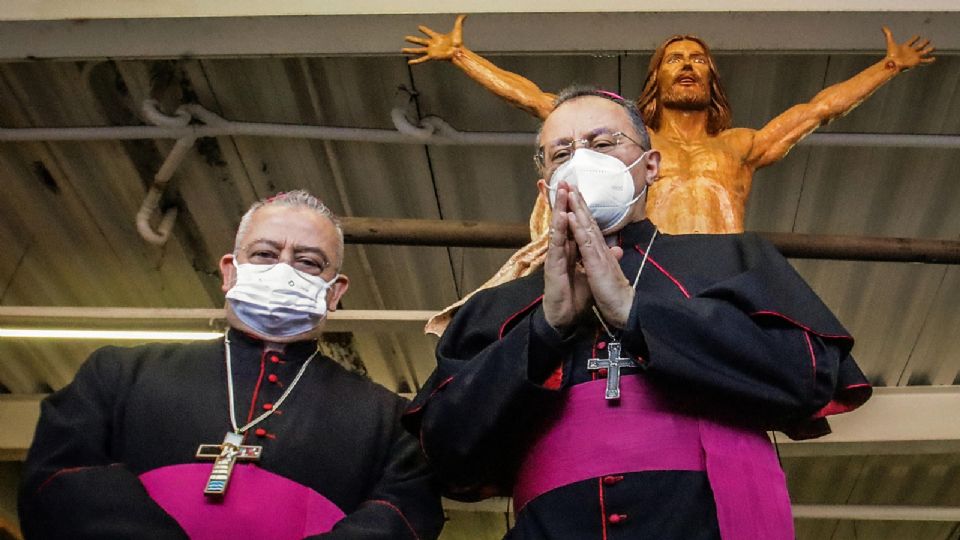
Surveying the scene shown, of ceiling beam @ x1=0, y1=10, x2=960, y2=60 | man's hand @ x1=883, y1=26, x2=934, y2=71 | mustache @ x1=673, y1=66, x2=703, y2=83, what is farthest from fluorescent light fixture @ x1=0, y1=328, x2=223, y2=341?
man's hand @ x1=883, y1=26, x2=934, y2=71

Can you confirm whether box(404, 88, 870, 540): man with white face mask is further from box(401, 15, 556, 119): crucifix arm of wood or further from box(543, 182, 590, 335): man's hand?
box(401, 15, 556, 119): crucifix arm of wood

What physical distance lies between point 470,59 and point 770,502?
218cm

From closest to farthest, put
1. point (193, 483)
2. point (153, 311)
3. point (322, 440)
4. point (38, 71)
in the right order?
point (193, 483), point (322, 440), point (153, 311), point (38, 71)

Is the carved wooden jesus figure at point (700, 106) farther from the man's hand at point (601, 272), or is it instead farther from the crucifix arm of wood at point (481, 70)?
the man's hand at point (601, 272)

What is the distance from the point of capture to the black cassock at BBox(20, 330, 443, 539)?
189 centimetres

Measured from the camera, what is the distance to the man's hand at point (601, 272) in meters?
1.75

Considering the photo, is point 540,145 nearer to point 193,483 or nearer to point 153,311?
point 193,483

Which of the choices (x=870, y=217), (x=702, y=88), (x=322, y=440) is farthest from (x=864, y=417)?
(x=322, y=440)

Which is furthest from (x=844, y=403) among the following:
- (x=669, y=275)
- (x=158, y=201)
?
(x=158, y=201)

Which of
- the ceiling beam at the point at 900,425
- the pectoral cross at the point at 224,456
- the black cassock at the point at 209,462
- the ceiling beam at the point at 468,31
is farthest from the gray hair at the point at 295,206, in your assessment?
the ceiling beam at the point at 900,425

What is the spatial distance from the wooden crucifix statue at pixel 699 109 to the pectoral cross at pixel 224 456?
1.27 metres

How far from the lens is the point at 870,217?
475 cm

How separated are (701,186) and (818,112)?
2.20 ft

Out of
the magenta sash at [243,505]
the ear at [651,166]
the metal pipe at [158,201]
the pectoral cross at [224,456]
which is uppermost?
the ear at [651,166]
